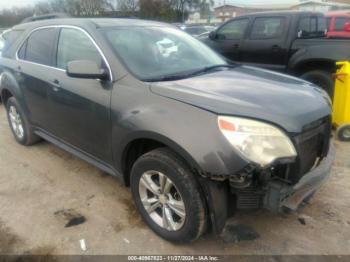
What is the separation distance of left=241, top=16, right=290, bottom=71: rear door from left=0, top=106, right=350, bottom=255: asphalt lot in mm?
3257

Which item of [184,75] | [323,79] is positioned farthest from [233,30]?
[184,75]

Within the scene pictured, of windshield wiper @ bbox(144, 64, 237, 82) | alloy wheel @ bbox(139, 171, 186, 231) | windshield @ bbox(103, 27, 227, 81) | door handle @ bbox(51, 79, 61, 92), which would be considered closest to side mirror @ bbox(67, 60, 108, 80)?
windshield @ bbox(103, 27, 227, 81)

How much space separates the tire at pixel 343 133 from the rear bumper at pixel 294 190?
2.65 meters

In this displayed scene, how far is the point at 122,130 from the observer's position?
2955 millimetres

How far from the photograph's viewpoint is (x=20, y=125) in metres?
5.04

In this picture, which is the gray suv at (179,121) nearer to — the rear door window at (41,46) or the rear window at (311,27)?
the rear door window at (41,46)

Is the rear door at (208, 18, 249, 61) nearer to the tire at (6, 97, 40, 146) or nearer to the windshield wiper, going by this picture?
the windshield wiper

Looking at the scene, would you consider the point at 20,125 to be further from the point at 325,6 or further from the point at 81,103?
the point at 325,6

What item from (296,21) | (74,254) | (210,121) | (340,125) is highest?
(296,21)

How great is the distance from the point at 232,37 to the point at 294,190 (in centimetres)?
587

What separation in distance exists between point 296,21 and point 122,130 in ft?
17.2

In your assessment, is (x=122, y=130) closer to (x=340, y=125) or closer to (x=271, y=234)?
(x=271, y=234)

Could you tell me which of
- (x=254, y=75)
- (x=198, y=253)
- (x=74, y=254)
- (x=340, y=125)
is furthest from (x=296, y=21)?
(x=74, y=254)

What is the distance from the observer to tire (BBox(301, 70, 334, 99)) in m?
5.95
